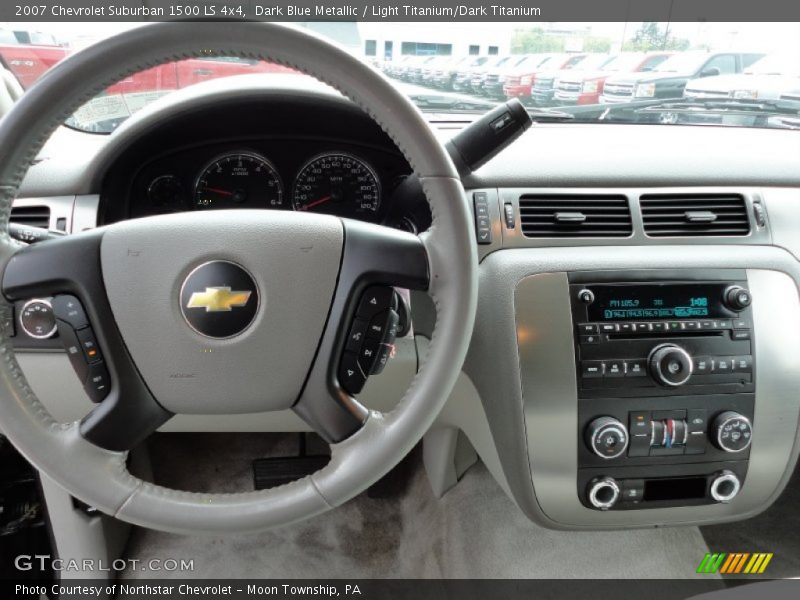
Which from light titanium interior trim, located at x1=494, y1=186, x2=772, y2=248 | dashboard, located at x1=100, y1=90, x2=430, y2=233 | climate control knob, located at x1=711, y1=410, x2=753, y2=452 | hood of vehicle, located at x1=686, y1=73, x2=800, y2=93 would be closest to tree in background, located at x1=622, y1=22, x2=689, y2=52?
hood of vehicle, located at x1=686, y1=73, x2=800, y2=93

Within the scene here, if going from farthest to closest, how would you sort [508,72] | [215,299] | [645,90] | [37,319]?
[645,90] → [508,72] → [37,319] → [215,299]

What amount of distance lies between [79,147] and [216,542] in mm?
1133

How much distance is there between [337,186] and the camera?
1.34 metres

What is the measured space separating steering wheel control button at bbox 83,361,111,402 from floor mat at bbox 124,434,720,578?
91 cm

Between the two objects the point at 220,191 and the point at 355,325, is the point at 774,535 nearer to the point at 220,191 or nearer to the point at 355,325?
the point at 355,325

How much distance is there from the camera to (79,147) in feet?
4.40

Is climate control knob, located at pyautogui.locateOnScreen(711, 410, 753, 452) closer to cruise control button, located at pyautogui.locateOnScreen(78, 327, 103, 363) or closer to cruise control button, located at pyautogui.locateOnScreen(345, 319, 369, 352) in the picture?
cruise control button, located at pyautogui.locateOnScreen(345, 319, 369, 352)

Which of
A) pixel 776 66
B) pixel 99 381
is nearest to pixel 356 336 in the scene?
pixel 99 381

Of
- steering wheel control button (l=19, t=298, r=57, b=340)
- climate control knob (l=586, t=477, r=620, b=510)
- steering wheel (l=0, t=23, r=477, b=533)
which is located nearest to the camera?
steering wheel (l=0, t=23, r=477, b=533)

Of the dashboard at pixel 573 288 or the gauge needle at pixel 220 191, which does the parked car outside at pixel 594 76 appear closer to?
the dashboard at pixel 573 288

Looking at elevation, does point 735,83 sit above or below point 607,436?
above

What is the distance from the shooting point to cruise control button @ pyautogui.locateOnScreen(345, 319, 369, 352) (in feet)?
2.85

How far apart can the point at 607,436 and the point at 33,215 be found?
1.22m

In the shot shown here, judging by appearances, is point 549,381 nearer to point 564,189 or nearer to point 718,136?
point 564,189
